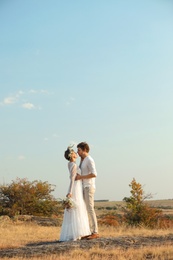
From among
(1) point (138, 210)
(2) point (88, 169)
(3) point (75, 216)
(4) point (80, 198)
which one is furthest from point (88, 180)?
(1) point (138, 210)

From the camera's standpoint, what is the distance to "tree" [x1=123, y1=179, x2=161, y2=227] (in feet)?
77.3

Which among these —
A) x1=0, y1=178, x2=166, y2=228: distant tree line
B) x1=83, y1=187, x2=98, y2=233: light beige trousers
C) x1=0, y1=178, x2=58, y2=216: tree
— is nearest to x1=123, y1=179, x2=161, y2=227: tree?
x1=0, y1=178, x2=166, y2=228: distant tree line

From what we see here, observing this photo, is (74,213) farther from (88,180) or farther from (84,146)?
(84,146)

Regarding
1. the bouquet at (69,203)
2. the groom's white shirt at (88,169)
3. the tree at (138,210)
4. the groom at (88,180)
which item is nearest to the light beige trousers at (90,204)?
the groom at (88,180)

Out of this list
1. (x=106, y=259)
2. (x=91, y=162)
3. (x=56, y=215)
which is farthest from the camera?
(x=56, y=215)

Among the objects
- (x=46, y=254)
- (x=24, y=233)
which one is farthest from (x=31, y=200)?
(x=46, y=254)

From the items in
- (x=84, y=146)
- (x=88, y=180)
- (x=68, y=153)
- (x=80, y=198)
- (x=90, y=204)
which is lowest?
(x=90, y=204)

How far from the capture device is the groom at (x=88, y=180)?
1115 centimetres

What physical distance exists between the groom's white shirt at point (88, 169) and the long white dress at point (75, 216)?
0.15 meters

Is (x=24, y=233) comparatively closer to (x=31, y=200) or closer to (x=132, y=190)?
(x=132, y=190)

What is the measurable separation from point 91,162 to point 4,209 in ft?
55.1

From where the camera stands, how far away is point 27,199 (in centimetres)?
2714

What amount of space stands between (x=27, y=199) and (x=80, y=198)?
643 inches

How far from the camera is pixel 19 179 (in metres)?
28.0
